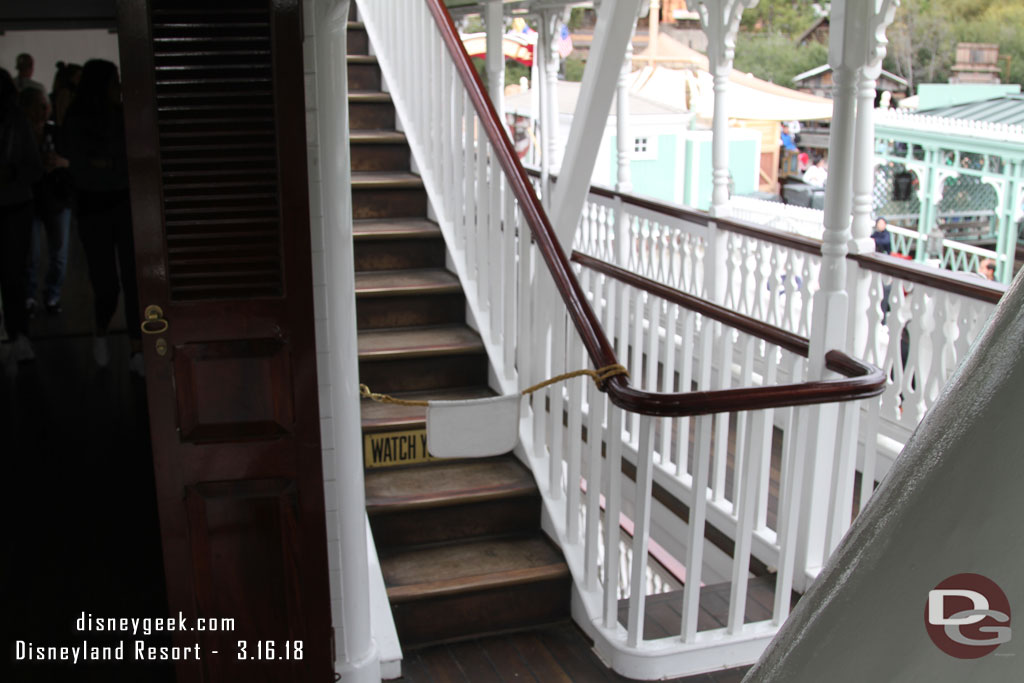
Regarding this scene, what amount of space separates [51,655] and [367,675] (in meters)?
1.11

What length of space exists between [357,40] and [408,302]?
2521 mm

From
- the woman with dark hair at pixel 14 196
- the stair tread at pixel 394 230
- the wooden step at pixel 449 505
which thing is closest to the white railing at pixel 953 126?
the stair tread at pixel 394 230

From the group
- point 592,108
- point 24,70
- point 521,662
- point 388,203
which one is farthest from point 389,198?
point 24,70

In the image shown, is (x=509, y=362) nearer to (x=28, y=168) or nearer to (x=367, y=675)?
(x=367, y=675)

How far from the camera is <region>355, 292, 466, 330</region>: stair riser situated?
4648mm

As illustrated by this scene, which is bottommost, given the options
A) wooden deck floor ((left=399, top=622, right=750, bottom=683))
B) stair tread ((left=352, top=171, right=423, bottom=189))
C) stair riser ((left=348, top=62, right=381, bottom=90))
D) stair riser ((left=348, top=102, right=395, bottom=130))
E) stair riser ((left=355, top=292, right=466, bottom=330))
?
wooden deck floor ((left=399, top=622, right=750, bottom=683))

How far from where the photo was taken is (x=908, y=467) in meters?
0.31

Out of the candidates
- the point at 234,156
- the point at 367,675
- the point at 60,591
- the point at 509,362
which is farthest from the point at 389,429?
the point at 234,156

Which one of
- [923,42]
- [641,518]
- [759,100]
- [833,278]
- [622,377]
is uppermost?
[923,42]

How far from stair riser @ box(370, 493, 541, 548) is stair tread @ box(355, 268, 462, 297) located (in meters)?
1.16

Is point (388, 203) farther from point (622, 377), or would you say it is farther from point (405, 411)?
point (622, 377)

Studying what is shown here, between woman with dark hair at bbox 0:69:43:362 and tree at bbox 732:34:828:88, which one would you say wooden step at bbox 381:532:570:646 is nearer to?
woman with dark hair at bbox 0:69:43:362

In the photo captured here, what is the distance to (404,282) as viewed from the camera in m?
4.71

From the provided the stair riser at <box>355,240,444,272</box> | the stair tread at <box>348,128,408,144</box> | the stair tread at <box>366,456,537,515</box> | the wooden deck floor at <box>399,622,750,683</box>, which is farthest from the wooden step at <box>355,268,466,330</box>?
the wooden deck floor at <box>399,622,750,683</box>
